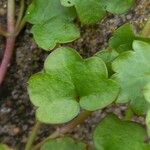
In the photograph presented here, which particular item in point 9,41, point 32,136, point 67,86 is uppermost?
point 67,86

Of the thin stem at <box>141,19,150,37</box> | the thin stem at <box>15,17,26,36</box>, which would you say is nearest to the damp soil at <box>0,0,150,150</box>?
the thin stem at <box>15,17,26,36</box>

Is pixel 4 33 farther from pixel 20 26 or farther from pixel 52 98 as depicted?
pixel 52 98

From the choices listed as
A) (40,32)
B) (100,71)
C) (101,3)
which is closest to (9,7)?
(40,32)

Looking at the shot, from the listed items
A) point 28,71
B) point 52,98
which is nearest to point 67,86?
point 52,98

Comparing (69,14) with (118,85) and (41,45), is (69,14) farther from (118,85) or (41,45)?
(118,85)

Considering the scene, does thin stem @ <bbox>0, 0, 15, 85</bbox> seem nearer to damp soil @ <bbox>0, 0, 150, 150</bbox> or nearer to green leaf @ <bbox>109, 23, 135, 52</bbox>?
damp soil @ <bbox>0, 0, 150, 150</bbox>
